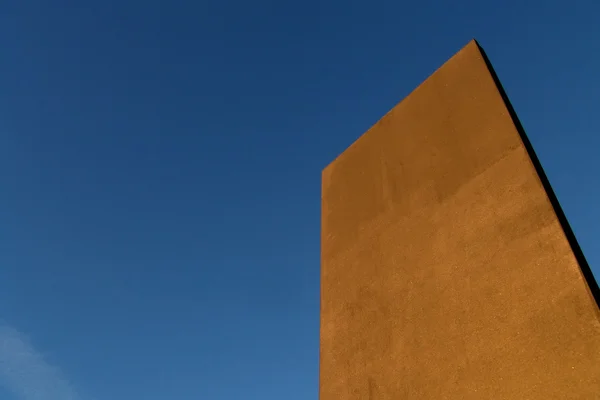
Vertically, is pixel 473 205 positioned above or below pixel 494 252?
above

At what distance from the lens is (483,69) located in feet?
9.00

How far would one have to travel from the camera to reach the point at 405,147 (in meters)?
3.03

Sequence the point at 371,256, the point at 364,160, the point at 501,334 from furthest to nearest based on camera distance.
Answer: the point at 364,160 < the point at 371,256 < the point at 501,334

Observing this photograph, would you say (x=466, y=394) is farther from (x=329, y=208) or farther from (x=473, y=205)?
(x=329, y=208)

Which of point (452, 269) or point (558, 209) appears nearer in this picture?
point (558, 209)

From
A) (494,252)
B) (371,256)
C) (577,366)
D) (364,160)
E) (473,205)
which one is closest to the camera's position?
(577,366)

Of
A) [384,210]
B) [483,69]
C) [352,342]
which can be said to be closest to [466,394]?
[352,342]

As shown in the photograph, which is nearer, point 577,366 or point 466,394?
point 577,366

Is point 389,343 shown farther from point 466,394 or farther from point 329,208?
point 329,208

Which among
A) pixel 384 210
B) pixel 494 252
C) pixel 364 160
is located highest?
pixel 364 160

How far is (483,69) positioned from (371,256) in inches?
49.9

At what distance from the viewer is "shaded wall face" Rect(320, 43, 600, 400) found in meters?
1.79

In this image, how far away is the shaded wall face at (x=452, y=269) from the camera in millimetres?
1794

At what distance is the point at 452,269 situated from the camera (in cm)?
227
